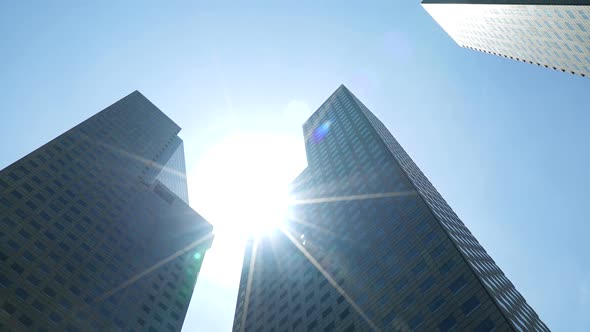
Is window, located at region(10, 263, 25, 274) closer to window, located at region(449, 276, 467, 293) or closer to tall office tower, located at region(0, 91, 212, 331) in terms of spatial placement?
tall office tower, located at region(0, 91, 212, 331)

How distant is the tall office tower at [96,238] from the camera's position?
64812mm

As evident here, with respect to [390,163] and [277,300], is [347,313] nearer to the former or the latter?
[277,300]

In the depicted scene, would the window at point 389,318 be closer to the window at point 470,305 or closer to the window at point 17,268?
the window at point 470,305

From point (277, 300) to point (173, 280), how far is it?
30007 mm

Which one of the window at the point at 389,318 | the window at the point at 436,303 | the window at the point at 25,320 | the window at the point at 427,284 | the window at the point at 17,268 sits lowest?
the window at the point at 25,320

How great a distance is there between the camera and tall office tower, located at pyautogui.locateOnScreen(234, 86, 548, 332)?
45.8m

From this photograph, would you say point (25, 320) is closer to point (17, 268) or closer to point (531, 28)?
point (17, 268)

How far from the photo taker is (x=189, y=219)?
11956 cm

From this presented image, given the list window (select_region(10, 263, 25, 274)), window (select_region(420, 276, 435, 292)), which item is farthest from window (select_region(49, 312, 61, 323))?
window (select_region(420, 276, 435, 292))

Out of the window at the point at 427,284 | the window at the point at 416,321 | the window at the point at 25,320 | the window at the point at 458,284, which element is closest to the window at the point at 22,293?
the window at the point at 25,320

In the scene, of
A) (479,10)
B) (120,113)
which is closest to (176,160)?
→ (120,113)

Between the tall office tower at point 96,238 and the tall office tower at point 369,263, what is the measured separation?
58.5ft

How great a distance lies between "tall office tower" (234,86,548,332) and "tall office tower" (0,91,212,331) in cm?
1783

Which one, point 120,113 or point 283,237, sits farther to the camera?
point 120,113
